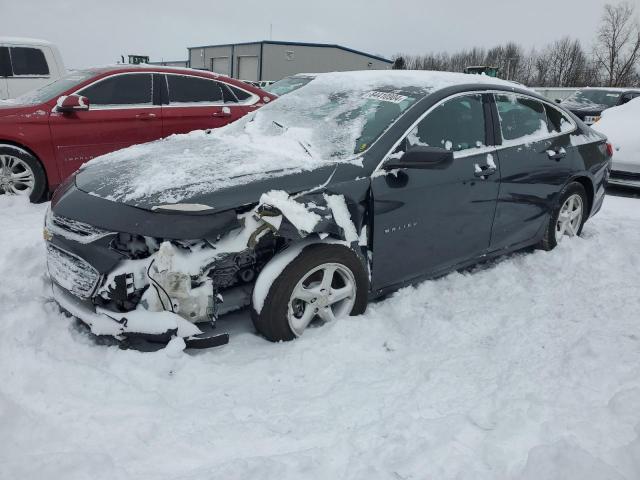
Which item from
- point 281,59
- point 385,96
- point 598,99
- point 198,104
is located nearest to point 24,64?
point 198,104

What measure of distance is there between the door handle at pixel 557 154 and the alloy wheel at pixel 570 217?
48 cm

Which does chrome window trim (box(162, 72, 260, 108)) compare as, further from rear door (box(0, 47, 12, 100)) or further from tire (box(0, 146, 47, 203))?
rear door (box(0, 47, 12, 100))

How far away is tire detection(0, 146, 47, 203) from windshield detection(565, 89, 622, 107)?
551 inches

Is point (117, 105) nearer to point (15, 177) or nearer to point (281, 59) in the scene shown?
point (15, 177)

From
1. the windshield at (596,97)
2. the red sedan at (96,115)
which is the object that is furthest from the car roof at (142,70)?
the windshield at (596,97)

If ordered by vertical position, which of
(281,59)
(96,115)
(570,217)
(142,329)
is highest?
(281,59)

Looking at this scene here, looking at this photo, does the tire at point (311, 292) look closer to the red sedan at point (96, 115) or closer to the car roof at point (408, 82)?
the car roof at point (408, 82)

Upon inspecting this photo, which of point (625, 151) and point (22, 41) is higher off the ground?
point (22, 41)

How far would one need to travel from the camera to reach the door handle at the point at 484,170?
373 centimetres

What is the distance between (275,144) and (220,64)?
140 ft

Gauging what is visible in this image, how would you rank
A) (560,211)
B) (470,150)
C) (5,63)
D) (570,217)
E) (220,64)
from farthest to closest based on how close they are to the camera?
(220,64)
(5,63)
(570,217)
(560,211)
(470,150)

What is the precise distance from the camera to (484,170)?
378 cm

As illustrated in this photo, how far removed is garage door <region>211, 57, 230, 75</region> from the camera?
1652 inches

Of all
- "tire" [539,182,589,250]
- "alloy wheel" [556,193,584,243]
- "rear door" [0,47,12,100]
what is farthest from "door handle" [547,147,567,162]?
"rear door" [0,47,12,100]
